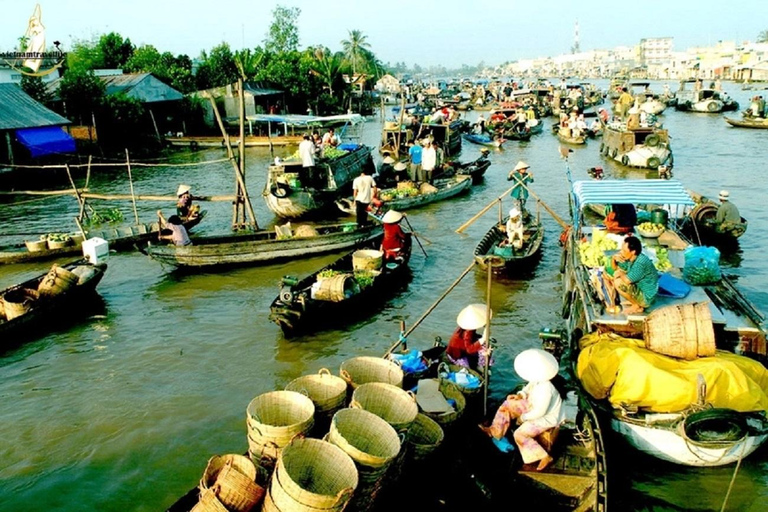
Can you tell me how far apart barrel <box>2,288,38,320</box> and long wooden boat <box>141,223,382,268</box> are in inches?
106

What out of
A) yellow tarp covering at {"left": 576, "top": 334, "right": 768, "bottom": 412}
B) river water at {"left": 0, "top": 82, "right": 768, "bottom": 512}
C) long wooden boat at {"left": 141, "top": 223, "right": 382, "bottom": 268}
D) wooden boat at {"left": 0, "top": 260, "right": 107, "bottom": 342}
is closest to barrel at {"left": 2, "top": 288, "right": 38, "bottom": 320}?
wooden boat at {"left": 0, "top": 260, "right": 107, "bottom": 342}

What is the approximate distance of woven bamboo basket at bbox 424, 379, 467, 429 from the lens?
6.67 metres

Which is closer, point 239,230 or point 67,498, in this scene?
point 67,498

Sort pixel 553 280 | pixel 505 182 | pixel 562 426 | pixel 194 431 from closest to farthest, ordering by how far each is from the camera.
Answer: pixel 562 426, pixel 194 431, pixel 553 280, pixel 505 182

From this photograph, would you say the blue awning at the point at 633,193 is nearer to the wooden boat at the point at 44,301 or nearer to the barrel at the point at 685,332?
the barrel at the point at 685,332

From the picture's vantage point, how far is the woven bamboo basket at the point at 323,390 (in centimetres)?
650

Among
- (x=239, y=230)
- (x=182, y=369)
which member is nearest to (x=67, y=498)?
(x=182, y=369)

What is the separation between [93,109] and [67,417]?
2750 centimetres

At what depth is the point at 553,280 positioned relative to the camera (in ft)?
45.0

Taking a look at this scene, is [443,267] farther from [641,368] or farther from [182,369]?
[641,368]

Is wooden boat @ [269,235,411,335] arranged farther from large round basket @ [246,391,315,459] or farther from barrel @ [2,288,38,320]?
barrel @ [2,288,38,320]

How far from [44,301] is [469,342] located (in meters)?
8.23

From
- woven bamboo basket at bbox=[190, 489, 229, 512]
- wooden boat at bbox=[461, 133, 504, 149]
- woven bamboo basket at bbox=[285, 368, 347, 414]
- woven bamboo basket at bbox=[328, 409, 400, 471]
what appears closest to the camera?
woven bamboo basket at bbox=[190, 489, 229, 512]

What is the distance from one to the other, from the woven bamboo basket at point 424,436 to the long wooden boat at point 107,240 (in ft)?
36.9
